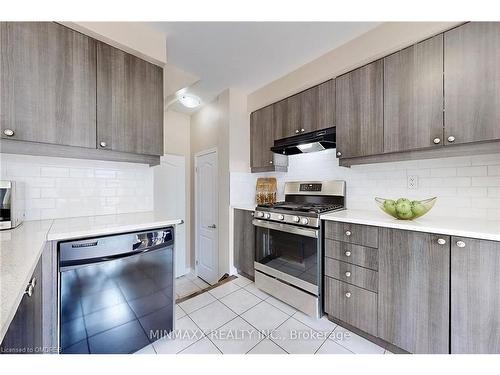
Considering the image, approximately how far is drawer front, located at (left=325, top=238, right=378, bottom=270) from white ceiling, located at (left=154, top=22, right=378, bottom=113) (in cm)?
179

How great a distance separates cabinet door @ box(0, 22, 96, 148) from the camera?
1.18 metres

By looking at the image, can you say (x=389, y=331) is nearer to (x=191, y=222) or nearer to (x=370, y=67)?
(x=370, y=67)

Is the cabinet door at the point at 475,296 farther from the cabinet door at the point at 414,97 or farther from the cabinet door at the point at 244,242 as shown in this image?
the cabinet door at the point at 244,242

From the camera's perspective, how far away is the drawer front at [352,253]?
1443mm

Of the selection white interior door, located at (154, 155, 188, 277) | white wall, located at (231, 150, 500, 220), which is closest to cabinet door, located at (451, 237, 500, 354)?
white wall, located at (231, 150, 500, 220)

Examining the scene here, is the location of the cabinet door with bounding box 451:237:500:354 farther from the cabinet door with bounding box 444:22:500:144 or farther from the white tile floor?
the cabinet door with bounding box 444:22:500:144

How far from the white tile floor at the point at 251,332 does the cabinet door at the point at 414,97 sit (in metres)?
1.54

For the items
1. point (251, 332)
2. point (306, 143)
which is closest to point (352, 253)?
point (251, 332)

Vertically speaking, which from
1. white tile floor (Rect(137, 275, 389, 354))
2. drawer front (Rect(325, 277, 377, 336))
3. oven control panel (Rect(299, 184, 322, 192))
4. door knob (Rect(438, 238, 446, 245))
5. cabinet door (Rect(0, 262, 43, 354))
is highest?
oven control panel (Rect(299, 184, 322, 192))

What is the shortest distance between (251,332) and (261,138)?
2126mm

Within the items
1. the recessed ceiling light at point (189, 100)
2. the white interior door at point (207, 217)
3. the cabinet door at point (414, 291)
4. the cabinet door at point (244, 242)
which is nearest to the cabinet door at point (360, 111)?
the cabinet door at point (414, 291)
